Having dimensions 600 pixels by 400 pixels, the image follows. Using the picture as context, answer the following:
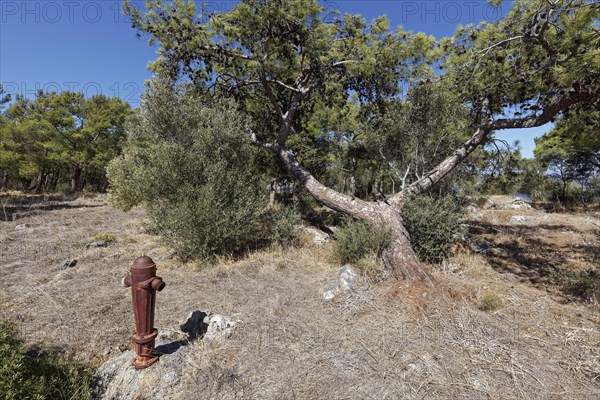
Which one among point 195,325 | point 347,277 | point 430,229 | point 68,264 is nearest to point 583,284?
point 430,229

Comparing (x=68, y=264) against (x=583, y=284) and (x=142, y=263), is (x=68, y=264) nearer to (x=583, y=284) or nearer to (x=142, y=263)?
(x=142, y=263)

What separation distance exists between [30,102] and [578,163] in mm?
40427

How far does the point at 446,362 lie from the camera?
3096mm

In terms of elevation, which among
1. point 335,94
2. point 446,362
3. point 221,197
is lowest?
point 446,362

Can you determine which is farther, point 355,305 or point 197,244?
point 197,244

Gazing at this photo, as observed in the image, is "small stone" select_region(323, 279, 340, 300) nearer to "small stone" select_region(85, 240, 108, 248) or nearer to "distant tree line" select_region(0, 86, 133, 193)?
"small stone" select_region(85, 240, 108, 248)

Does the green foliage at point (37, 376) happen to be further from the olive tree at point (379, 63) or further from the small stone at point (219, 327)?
the olive tree at point (379, 63)

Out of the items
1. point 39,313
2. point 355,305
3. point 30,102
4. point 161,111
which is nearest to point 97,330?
point 39,313

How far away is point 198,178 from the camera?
7410 mm

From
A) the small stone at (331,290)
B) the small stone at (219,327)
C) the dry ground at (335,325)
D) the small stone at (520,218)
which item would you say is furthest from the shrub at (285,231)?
the small stone at (520,218)

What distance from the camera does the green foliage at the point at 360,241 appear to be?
5918mm

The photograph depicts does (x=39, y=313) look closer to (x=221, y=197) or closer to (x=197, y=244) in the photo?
(x=197, y=244)

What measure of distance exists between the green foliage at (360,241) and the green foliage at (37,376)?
15.1 ft

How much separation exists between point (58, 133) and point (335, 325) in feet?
89.8
